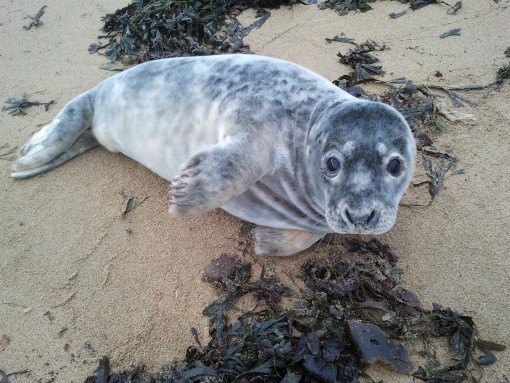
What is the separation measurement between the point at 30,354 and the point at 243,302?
3.19ft

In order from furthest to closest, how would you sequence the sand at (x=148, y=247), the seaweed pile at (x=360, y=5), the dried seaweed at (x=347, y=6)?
the dried seaweed at (x=347, y=6)
the seaweed pile at (x=360, y=5)
the sand at (x=148, y=247)

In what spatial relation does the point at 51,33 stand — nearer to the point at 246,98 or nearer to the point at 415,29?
the point at 246,98

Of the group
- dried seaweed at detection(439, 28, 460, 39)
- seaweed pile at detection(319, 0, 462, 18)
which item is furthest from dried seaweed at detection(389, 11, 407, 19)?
dried seaweed at detection(439, 28, 460, 39)

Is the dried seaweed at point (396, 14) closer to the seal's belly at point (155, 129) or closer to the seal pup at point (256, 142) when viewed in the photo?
the seal pup at point (256, 142)

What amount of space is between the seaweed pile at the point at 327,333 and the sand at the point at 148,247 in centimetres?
8

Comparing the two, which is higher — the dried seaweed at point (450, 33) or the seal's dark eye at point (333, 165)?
the seal's dark eye at point (333, 165)

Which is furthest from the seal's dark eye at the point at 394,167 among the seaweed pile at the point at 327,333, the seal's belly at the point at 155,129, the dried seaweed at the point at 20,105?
the dried seaweed at the point at 20,105

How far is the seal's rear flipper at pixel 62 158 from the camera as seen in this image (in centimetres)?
284

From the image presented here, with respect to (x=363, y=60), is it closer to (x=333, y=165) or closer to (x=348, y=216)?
(x=333, y=165)

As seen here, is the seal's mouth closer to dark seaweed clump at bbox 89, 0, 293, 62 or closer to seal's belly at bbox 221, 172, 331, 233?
seal's belly at bbox 221, 172, 331, 233

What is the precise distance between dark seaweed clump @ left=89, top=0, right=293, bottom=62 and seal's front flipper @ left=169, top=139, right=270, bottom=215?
6.17 ft

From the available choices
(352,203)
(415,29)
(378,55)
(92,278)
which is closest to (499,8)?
(415,29)

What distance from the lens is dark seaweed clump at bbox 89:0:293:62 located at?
3.79 m

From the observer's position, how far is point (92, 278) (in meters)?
2.27
